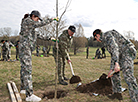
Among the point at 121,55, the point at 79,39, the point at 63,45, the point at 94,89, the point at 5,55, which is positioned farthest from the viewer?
the point at 79,39

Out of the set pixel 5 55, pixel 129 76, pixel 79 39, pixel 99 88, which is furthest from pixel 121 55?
pixel 79 39

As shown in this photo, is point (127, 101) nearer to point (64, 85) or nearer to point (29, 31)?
point (64, 85)

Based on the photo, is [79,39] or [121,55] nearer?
[121,55]

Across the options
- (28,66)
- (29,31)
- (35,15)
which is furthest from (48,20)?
(28,66)

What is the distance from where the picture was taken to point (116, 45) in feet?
11.0

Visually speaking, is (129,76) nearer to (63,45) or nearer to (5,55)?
(63,45)

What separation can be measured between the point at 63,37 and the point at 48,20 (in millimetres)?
1829

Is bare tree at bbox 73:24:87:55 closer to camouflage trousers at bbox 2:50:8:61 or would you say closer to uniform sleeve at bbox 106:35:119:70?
camouflage trousers at bbox 2:50:8:61

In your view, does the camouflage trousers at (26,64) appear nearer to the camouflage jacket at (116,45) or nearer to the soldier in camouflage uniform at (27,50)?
the soldier in camouflage uniform at (27,50)

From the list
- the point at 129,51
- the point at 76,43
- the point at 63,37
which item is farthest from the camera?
the point at 76,43

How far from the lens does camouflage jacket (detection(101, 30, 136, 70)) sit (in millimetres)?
3321

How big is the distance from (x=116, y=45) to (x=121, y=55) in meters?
0.46

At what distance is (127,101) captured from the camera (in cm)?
392

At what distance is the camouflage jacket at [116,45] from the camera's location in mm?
3321
